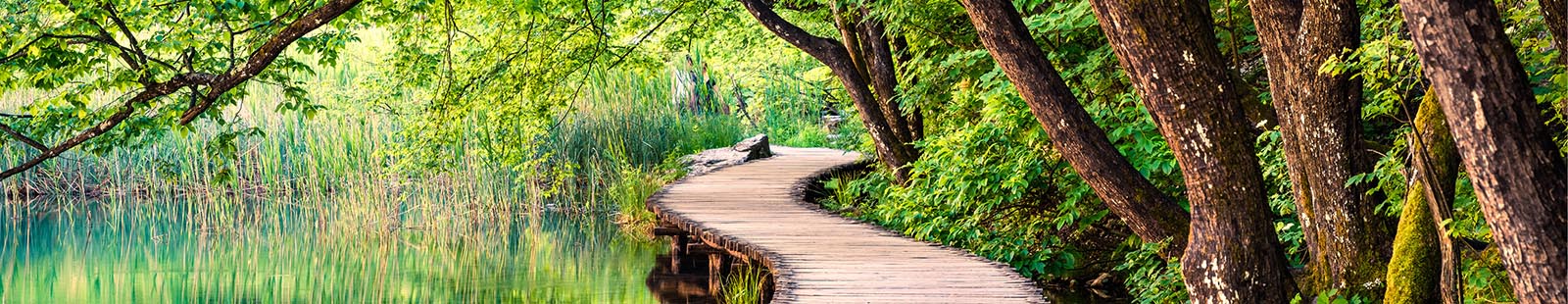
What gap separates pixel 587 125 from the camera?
12500 millimetres

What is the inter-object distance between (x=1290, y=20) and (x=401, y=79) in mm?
6012

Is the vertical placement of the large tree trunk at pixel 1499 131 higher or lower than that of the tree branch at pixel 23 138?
lower

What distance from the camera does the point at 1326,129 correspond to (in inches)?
171

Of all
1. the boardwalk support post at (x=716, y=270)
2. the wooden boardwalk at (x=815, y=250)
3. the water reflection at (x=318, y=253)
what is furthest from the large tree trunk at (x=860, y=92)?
the water reflection at (x=318, y=253)

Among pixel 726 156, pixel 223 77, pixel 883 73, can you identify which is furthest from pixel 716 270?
pixel 726 156

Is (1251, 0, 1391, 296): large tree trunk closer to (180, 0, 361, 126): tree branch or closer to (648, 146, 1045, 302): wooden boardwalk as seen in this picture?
(648, 146, 1045, 302): wooden boardwalk

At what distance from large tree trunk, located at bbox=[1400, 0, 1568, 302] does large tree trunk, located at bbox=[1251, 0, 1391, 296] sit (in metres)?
1.25

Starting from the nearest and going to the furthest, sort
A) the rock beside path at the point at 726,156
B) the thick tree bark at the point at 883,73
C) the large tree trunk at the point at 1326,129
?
the large tree trunk at the point at 1326,129
the thick tree bark at the point at 883,73
the rock beside path at the point at 726,156

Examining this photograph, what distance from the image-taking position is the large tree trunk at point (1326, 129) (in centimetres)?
421

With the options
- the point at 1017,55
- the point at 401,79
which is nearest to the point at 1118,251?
the point at 1017,55

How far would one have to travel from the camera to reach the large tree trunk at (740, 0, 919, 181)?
8.52 metres

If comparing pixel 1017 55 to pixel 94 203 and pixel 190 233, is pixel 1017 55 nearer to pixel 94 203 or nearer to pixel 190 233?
pixel 190 233

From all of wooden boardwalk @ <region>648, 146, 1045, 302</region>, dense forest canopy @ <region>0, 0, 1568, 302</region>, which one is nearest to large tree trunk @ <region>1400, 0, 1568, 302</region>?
dense forest canopy @ <region>0, 0, 1568, 302</region>

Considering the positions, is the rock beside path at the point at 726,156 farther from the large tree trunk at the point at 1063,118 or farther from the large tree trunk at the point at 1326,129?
the large tree trunk at the point at 1326,129
